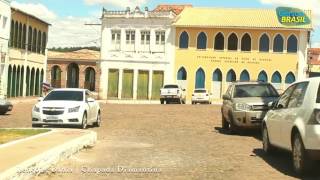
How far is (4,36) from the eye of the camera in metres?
47.4

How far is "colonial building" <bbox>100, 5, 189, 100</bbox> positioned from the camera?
62.5m

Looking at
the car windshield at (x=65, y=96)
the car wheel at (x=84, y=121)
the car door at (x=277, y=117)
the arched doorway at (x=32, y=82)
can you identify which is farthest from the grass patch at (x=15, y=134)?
the arched doorway at (x=32, y=82)

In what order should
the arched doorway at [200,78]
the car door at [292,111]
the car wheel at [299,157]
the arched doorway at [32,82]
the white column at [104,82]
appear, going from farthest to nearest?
the white column at [104,82], the arched doorway at [200,78], the arched doorway at [32,82], the car door at [292,111], the car wheel at [299,157]

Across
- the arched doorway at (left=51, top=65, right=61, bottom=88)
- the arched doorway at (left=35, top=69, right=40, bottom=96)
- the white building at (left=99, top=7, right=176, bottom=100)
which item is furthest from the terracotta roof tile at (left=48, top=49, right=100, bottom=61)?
the arched doorway at (left=35, top=69, right=40, bottom=96)

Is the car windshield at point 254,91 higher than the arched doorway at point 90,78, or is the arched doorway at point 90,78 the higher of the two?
the arched doorway at point 90,78

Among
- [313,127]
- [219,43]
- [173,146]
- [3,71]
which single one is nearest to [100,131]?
[173,146]

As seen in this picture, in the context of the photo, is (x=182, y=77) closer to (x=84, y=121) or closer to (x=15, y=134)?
(x=84, y=121)

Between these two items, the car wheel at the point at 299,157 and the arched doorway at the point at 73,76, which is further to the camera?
the arched doorway at the point at 73,76

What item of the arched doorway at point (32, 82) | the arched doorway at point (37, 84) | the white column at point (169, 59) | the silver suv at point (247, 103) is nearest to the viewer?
the silver suv at point (247, 103)

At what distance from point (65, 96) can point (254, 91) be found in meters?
6.56

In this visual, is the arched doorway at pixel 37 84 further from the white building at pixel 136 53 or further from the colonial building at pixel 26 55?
the white building at pixel 136 53

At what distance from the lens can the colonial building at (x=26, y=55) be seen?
5003 centimetres

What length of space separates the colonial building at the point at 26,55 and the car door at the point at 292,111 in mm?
39296

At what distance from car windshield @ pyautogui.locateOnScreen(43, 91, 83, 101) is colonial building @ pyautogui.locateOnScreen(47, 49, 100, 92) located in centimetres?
5036
